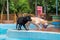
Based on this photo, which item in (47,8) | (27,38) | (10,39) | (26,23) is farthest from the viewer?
(47,8)

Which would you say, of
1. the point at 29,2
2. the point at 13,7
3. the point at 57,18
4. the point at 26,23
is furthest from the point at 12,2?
the point at 26,23

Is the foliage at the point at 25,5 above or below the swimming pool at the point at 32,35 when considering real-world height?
above

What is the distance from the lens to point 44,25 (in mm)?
11062

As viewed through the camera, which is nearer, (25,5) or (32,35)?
(32,35)

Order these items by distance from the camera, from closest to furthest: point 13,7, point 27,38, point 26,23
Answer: point 27,38 < point 26,23 < point 13,7

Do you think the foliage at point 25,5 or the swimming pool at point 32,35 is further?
the foliage at point 25,5

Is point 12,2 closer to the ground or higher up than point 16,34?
higher up

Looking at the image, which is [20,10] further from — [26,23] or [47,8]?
[26,23]

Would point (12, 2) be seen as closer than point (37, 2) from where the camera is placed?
Yes

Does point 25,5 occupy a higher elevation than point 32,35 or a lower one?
higher

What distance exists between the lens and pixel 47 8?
100ft

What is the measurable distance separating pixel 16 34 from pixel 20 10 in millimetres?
20559

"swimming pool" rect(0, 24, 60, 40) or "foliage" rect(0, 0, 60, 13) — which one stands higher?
"foliage" rect(0, 0, 60, 13)

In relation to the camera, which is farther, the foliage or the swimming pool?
the foliage
